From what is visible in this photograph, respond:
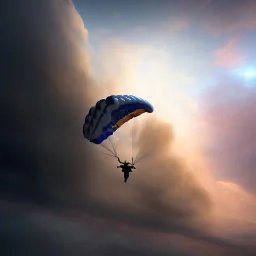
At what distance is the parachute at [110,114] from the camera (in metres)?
56.4

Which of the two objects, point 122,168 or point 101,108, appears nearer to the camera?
point 101,108

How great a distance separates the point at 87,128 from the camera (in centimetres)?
5919

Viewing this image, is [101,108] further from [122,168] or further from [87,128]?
[122,168]

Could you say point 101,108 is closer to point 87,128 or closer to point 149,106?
point 87,128

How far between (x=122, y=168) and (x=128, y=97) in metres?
10.1

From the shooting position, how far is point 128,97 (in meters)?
58.5

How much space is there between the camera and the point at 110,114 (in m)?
57.0

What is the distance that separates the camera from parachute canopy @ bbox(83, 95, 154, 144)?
185 ft

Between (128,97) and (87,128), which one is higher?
(128,97)

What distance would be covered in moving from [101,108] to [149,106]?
25.1ft

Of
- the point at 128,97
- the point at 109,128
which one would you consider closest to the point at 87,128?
the point at 109,128

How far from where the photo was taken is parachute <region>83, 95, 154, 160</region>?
56.4 metres

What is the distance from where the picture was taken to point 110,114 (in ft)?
187

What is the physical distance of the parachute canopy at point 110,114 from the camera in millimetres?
56431
